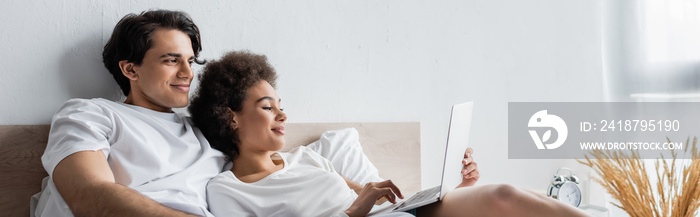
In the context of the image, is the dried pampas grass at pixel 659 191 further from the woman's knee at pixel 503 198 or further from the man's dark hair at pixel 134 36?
the man's dark hair at pixel 134 36

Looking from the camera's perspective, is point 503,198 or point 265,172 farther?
point 265,172

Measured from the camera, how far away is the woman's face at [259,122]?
64.5 inches

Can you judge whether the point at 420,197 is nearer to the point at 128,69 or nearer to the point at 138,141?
the point at 138,141

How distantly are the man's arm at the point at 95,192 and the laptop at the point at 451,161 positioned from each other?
541mm

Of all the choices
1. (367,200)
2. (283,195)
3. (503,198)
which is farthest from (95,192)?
(503,198)

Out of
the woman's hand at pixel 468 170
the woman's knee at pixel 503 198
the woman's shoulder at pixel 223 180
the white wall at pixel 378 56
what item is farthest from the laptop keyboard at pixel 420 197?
the white wall at pixel 378 56

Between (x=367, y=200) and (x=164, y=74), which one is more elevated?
(x=164, y=74)

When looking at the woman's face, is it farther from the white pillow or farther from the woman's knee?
the woman's knee

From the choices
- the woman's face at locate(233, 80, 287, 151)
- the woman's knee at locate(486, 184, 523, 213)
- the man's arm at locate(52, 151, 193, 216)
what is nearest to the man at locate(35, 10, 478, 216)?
the man's arm at locate(52, 151, 193, 216)

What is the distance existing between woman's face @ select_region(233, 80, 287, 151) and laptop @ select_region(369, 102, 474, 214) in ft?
1.18

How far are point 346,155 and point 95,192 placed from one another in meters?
0.84

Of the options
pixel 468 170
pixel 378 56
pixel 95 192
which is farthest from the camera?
pixel 378 56

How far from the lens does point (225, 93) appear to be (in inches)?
65.7

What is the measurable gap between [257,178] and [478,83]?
115 centimetres
